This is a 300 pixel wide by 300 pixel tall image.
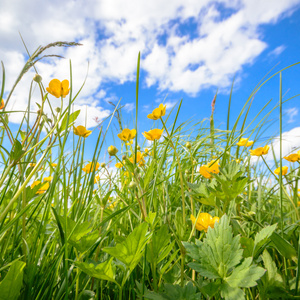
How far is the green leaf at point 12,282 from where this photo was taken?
46cm

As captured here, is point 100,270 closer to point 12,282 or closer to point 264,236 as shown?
point 12,282

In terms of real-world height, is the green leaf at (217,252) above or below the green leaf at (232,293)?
above

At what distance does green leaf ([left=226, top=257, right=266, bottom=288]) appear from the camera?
19.0 inches

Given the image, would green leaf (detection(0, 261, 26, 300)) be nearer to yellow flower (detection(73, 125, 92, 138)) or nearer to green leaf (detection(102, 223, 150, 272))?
green leaf (detection(102, 223, 150, 272))

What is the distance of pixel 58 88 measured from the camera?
0.73 meters

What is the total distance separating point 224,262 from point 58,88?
0.61m

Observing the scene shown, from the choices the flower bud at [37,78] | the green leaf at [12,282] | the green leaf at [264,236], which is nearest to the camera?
the green leaf at [12,282]

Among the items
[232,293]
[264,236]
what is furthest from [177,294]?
[264,236]

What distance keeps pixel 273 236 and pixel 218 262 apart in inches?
7.1

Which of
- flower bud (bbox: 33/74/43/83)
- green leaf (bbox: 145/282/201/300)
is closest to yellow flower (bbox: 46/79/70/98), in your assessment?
flower bud (bbox: 33/74/43/83)

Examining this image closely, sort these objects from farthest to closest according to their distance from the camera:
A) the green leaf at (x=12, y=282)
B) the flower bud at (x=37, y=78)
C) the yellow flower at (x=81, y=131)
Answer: the yellow flower at (x=81, y=131)
the flower bud at (x=37, y=78)
the green leaf at (x=12, y=282)

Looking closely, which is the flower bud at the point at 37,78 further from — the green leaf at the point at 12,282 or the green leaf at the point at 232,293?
the green leaf at the point at 232,293

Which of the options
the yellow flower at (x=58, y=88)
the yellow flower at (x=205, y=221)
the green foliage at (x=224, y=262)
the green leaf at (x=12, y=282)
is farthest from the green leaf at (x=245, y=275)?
the yellow flower at (x=58, y=88)

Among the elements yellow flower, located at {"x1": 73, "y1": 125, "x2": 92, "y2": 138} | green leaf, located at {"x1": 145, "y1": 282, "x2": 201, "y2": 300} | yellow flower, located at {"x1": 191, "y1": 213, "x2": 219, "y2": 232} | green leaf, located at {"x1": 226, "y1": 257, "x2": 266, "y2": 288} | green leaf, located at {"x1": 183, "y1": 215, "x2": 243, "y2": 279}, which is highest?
yellow flower, located at {"x1": 73, "y1": 125, "x2": 92, "y2": 138}
